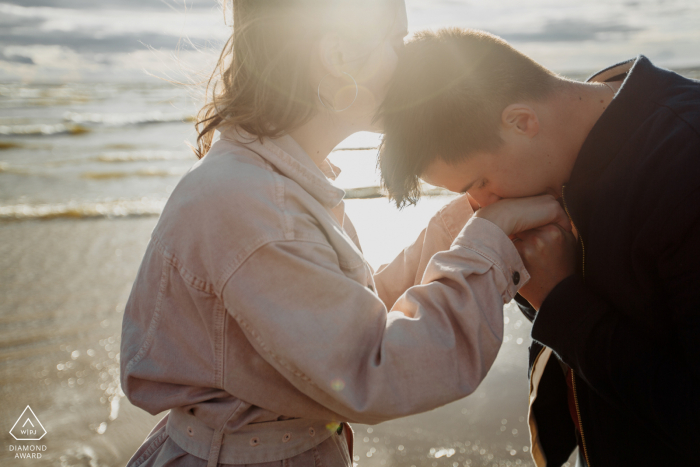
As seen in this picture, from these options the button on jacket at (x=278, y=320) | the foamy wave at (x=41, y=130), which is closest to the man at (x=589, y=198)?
the button on jacket at (x=278, y=320)

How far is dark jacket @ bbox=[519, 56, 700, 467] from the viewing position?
1.21 m

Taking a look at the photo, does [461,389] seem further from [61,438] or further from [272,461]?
[61,438]

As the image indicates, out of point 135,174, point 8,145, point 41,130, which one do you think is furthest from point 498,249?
point 41,130

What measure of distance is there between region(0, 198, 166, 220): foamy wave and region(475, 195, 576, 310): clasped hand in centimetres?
642

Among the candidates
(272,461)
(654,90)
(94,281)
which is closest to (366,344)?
(272,461)

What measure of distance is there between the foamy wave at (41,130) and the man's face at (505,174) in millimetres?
18100

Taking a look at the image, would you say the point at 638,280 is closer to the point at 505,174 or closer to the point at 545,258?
the point at 545,258

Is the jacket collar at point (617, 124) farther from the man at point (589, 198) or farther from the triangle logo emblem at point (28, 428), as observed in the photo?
the triangle logo emblem at point (28, 428)

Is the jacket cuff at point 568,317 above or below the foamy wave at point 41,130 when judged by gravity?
above

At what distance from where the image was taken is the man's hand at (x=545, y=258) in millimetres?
1530

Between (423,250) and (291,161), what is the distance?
2.84ft

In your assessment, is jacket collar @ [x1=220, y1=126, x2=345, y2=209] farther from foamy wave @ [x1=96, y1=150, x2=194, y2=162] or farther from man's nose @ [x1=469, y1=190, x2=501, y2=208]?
foamy wave @ [x1=96, y1=150, x2=194, y2=162]

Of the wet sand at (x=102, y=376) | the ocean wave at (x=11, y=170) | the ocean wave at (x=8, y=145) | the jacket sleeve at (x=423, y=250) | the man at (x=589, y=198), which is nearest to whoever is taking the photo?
the man at (x=589, y=198)

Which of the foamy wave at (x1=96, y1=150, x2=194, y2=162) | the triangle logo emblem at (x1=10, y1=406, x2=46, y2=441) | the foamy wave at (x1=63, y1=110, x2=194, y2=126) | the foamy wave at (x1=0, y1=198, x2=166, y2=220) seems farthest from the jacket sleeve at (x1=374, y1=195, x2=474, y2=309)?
the foamy wave at (x1=63, y1=110, x2=194, y2=126)
